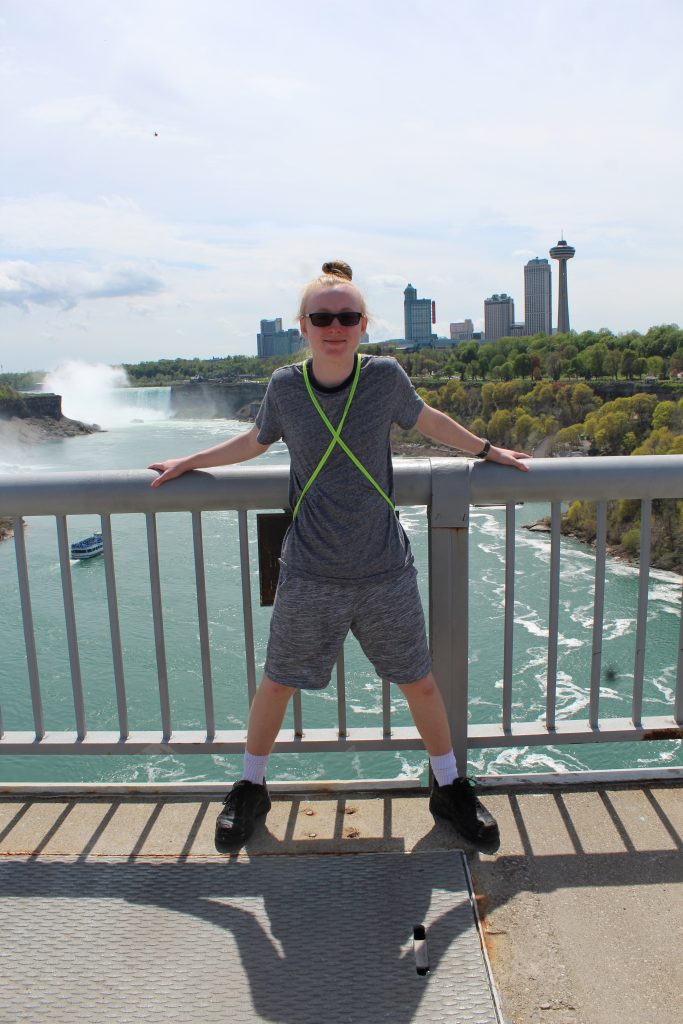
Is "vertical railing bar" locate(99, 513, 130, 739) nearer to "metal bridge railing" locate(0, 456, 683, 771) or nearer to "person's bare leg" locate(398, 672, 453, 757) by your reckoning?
"metal bridge railing" locate(0, 456, 683, 771)

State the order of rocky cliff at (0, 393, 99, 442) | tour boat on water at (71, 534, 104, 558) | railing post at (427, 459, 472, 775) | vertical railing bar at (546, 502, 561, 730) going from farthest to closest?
rocky cliff at (0, 393, 99, 442) < tour boat on water at (71, 534, 104, 558) < vertical railing bar at (546, 502, 561, 730) < railing post at (427, 459, 472, 775)

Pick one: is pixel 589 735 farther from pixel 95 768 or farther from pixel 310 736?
pixel 95 768

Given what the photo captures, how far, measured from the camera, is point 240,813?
2.26 metres

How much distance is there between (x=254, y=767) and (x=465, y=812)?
1.86 feet

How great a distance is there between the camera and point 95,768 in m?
19.1

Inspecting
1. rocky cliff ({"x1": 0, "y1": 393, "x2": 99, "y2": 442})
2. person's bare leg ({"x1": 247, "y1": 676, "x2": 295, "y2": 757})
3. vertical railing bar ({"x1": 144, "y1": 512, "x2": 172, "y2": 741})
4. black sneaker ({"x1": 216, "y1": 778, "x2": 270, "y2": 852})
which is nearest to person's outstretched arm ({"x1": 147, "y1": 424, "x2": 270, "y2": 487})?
vertical railing bar ({"x1": 144, "y1": 512, "x2": 172, "y2": 741})

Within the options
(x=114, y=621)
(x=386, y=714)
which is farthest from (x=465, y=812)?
(x=114, y=621)

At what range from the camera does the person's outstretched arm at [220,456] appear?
2.28m

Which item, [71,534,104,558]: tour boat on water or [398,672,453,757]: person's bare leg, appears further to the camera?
[71,534,104,558]: tour boat on water

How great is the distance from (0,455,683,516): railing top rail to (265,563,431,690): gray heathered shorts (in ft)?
0.98

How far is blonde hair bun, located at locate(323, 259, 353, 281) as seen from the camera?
85.4 inches

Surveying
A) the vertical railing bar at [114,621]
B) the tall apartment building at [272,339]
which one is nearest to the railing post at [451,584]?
the vertical railing bar at [114,621]

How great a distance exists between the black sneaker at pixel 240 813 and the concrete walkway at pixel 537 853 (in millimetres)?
63

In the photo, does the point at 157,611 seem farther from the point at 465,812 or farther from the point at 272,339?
the point at 272,339
